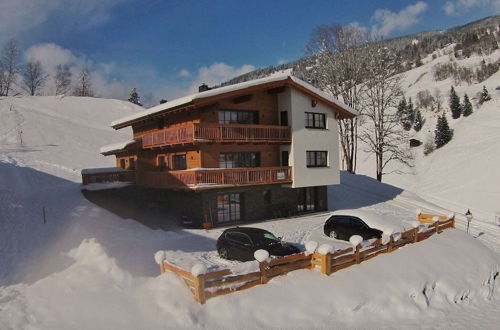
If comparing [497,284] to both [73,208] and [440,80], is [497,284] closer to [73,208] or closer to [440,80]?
[73,208]

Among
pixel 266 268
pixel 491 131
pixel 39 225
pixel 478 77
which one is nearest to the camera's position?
pixel 266 268

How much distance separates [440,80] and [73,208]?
110746 mm

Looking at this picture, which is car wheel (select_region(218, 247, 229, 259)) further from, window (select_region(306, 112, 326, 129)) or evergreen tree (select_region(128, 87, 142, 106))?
Answer: evergreen tree (select_region(128, 87, 142, 106))

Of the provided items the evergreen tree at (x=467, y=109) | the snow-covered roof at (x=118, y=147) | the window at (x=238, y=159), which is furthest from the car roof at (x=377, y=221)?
the evergreen tree at (x=467, y=109)

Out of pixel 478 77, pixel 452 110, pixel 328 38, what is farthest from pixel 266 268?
pixel 478 77

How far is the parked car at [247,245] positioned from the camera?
1525 cm

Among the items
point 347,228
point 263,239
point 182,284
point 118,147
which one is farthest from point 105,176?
point 182,284

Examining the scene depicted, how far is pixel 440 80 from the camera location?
106m

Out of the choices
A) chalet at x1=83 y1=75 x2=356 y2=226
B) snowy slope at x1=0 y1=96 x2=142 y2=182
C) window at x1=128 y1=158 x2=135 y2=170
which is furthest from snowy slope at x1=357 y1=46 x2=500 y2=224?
snowy slope at x1=0 y1=96 x2=142 y2=182

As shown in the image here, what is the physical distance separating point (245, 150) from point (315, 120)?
6308mm

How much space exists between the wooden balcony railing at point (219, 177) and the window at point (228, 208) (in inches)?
67.4

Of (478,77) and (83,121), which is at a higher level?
(478,77)

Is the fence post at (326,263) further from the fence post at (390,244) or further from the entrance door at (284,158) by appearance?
Answer: the entrance door at (284,158)

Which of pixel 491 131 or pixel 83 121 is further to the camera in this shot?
pixel 83 121
